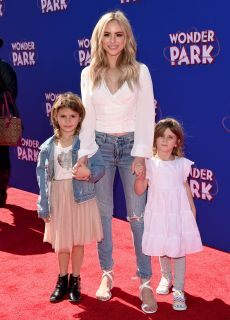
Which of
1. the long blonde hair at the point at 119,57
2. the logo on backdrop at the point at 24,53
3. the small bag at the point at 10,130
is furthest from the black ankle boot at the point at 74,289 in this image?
the logo on backdrop at the point at 24,53

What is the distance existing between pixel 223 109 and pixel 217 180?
57 centimetres

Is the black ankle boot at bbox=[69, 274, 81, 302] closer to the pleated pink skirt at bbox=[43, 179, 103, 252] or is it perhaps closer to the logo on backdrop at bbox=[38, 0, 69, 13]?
the pleated pink skirt at bbox=[43, 179, 103, 252]

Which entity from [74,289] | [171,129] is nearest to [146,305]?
[74,289]

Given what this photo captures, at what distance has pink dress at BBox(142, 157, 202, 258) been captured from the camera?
2811 millimetres

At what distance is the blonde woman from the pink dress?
74 millimetres

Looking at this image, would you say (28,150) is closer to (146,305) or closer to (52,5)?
(52,5)

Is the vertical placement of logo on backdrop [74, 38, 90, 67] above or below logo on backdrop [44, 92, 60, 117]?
above

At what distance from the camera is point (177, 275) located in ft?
9.57

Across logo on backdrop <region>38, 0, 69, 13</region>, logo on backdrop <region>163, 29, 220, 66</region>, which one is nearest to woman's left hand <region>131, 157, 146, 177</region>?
logo on backdrop <region>163, 29, 220, 66</region>

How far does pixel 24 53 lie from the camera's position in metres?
5.57

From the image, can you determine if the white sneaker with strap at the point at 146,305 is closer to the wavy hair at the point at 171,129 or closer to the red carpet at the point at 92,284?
the red carpet at the point at 92,284

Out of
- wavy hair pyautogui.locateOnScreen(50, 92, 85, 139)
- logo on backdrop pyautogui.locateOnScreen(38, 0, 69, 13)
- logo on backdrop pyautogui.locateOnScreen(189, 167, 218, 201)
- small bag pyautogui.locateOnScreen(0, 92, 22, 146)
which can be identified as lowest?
logo on backdrop pyautogui.locateOnScreen(189, 167, 218, 201)

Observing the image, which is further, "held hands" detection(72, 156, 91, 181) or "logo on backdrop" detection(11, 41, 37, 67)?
"logo on backdrop" detection(11, 41, 37, 67)

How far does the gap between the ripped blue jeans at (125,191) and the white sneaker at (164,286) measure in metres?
0.23
